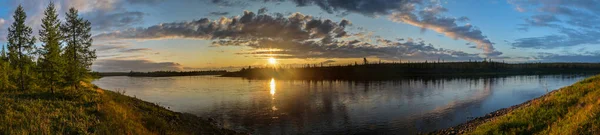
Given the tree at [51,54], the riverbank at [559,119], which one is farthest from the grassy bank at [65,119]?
the riverbank at [559,119]

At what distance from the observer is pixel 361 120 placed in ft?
114

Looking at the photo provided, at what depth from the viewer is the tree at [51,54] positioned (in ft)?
98.7

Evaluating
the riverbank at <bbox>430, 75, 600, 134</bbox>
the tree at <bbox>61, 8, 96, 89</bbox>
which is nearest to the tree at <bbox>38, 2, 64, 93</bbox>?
the tree at <bbox>61, 8, 96, 89</bbox>

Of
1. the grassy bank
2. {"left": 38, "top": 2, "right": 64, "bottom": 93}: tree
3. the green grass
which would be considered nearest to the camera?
the green grass

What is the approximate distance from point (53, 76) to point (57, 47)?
5.32m

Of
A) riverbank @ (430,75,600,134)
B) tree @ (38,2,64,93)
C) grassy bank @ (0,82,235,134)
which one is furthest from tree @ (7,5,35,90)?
riverbank @ (430,75,600,134)

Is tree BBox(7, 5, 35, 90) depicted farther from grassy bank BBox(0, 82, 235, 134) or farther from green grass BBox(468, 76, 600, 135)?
green grass BBox(468, 76, 600, 135)

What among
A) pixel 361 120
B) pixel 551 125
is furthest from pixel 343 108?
pixel 551 125

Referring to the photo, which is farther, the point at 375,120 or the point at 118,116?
the point at 375,120

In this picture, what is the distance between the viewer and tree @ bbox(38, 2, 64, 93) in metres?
30.1

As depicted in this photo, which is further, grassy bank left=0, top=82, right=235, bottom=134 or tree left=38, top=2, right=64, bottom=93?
tree left=38, top=2, right=64, bottom=93

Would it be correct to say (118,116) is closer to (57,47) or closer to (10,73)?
(57,47)

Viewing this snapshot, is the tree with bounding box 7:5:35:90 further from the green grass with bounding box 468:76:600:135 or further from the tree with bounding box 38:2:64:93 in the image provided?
the green grass with bounding box 468:76:600:135

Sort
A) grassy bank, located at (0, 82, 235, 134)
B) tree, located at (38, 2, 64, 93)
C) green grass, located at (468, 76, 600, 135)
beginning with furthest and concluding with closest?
tree, located at (38, 2, 64, 93) → grassy bank, located at (0, 82, 235, 134) → green grass, located at (468, 76, 600, 135)
